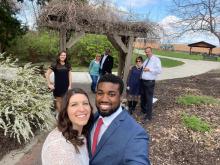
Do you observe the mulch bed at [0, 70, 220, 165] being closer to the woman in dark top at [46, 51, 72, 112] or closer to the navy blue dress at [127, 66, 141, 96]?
the navy blue dress at [127, 66, 141, 96]

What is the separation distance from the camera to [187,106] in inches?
385

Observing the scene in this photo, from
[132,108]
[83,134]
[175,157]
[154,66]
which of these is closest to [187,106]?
[132,108]

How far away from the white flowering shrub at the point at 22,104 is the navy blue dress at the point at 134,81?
187 centimetres

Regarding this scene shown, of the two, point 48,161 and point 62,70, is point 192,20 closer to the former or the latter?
point 62,70

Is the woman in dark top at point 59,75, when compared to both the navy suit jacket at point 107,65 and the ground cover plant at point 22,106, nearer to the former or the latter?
the ground cover plant at point 22,106

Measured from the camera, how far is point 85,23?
10.3m

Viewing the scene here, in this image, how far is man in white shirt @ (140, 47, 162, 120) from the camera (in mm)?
7852

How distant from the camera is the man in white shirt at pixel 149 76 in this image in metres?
7.85

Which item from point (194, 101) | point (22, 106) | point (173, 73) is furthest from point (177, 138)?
point (173, 73)

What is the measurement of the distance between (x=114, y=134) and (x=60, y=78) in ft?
18.3

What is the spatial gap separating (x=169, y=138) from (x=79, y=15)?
449cm

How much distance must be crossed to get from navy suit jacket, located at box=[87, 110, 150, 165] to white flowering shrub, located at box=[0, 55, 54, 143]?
4014 millimetres

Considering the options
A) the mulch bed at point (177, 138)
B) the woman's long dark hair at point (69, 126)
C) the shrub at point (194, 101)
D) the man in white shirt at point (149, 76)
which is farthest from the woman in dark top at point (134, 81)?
the woman's long dark hair at point (69, 126)

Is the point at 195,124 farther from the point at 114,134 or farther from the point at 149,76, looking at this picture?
the point at 114,134
